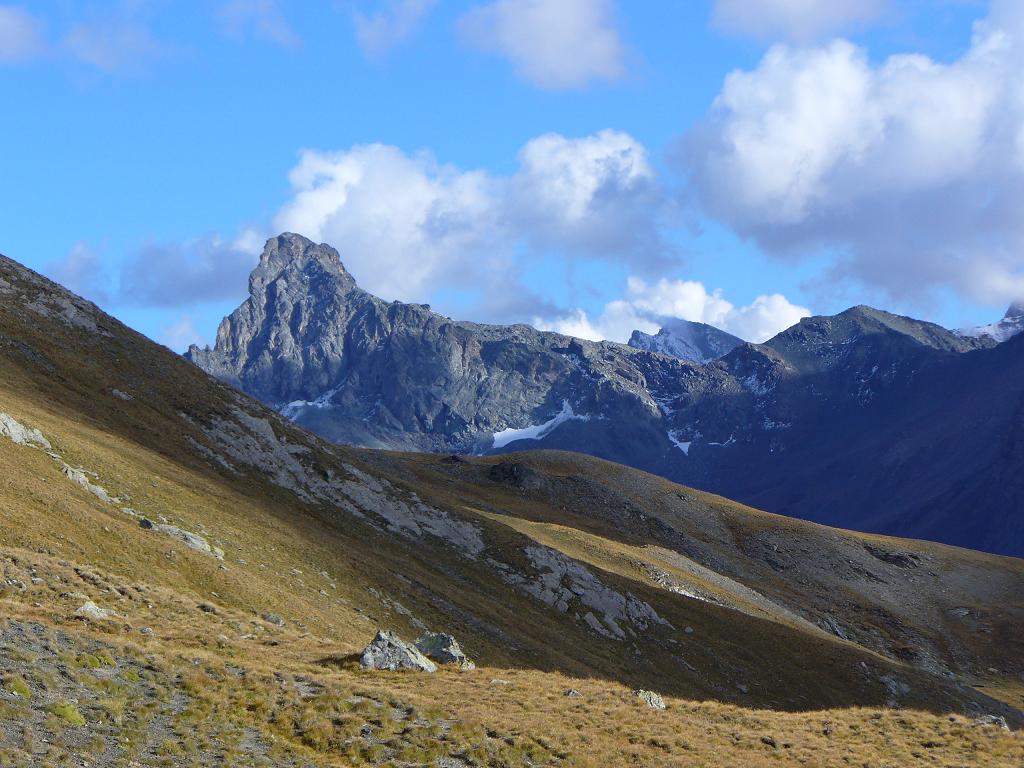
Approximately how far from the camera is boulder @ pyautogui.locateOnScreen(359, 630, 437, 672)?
36.1 metres

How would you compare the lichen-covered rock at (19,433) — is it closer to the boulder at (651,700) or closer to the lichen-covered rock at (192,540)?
the lichen-covered rock at (192,540)

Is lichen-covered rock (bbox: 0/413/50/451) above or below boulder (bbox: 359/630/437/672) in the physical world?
above

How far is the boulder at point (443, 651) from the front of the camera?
39062 mm

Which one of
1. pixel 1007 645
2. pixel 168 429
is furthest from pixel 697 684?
pixel 1007 645

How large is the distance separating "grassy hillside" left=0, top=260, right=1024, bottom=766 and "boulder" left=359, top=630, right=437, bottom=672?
56 cm

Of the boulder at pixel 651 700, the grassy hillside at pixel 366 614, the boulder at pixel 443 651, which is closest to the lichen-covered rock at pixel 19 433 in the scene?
the grassy hillside at pixel 366 614

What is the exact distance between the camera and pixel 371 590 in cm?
6275

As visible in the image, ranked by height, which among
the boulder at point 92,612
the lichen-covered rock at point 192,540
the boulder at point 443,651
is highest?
the lichen-covered rock at point 192,540

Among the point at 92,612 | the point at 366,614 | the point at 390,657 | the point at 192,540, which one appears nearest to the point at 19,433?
the point at 192,540

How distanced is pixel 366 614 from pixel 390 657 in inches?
882

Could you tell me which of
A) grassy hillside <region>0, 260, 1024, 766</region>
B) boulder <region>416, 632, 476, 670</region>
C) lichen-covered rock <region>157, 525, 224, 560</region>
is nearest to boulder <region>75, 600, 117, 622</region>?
grassy hillside <region>0, 260, 1024, 766</region>

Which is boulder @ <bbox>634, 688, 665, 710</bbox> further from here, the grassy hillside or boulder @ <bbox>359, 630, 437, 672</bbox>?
boulder @ <bbox>359, 630, 437, 672</bbox>

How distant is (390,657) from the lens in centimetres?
3659

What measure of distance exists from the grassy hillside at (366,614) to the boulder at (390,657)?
0.56 metres
